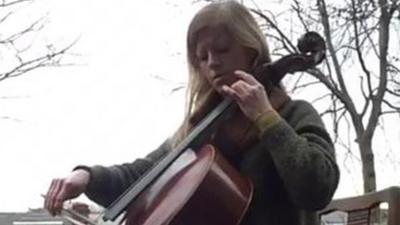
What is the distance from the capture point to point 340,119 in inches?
178

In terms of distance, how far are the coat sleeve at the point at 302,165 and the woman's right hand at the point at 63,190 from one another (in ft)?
1.21

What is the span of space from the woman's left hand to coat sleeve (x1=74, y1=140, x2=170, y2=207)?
1.09 ft

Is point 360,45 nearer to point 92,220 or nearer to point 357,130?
point 357,130

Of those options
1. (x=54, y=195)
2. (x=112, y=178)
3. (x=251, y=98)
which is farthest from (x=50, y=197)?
(x=251, y=98)

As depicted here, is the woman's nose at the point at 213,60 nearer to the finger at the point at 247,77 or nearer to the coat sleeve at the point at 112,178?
the finger at the point at 247,77

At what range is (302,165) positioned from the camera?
1.14 m

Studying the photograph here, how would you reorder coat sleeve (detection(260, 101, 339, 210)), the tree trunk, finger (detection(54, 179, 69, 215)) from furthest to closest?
the tree trunk → finger (detection(54, 179, 69, 215)) → coat sleeve (detection(260, 101, 339, 210))

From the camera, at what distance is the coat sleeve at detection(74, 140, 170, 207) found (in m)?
1.41

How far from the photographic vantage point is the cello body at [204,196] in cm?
116

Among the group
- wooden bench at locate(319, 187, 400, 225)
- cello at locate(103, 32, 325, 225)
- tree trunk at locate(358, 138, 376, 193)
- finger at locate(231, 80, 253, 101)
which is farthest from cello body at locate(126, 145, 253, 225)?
tree trunk at locate(358, 138, 376, 193)

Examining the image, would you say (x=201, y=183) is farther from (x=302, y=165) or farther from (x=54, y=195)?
(x=54, y=195)

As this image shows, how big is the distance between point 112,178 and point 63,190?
142mm

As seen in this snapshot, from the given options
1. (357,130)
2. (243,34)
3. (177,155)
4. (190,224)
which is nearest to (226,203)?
(190,224)

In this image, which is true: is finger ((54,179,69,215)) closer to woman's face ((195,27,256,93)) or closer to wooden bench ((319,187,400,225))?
woman's face ((195,27,256,93))
